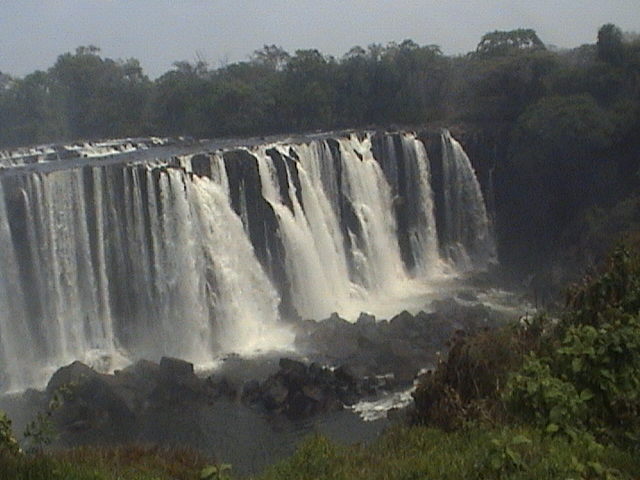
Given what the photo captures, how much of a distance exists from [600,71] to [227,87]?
1166cm

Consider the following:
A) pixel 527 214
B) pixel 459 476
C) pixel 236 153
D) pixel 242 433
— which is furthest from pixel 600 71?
pixel 459 476

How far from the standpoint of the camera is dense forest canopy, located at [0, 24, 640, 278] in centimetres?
2161

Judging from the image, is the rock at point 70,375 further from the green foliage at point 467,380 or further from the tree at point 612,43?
the tree at point 612,43

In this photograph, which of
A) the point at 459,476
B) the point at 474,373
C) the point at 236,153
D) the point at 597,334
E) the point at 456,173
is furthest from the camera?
the point at 456,173

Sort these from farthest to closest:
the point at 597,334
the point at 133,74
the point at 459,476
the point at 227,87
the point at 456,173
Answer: the point at 133,74 < the point at 227,87 < the point at 456,173 < the point at 597,334 < the point at 459,476

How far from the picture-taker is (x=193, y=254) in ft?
52.2

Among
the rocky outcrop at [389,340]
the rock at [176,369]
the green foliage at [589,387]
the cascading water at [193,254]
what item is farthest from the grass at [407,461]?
the cascading water at [193,254]

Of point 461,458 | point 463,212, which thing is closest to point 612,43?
point 463,212

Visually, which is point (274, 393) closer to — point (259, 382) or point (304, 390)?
point (304, 390)

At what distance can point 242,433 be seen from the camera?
11445mm

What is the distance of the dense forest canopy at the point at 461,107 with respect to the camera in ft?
70.9

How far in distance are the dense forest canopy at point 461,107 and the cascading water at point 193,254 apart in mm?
4096

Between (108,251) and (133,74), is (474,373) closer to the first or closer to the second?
(108,251)

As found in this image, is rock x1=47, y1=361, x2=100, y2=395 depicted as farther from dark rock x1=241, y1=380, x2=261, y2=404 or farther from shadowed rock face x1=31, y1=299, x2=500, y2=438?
dark rock x1=241, y1=380, x2=261, y2=404
